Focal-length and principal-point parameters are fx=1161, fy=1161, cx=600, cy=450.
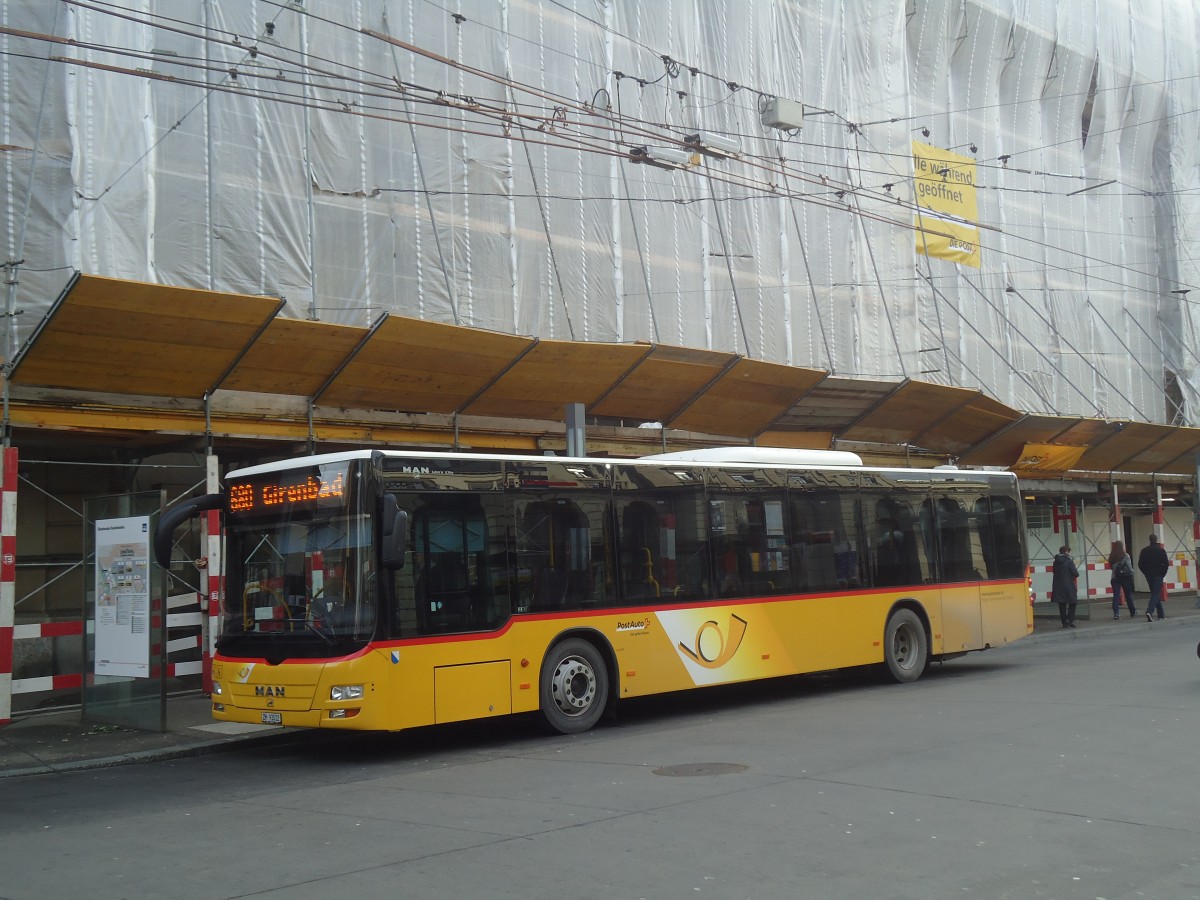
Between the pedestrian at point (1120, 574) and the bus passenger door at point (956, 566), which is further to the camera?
the pedestrian at point (1120, 574)

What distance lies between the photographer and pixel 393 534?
998cm

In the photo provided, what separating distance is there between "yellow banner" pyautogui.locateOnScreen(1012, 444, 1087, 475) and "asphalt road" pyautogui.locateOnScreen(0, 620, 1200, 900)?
46.7 feet

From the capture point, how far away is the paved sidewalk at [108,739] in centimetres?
1084

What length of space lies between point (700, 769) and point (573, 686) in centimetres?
282

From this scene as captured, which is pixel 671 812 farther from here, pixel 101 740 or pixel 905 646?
pixel 905 646

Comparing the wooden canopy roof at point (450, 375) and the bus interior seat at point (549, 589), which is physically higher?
the wooden canopy roof at point (450, 375)

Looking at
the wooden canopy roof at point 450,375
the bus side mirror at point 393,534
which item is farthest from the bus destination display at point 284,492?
the wooden canopy roof at point 450,375

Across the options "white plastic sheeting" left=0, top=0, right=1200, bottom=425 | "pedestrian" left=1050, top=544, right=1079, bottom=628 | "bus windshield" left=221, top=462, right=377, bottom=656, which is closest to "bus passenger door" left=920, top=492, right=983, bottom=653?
"white plastic sheeting" left=0, top=0, right=1200, bottom=425

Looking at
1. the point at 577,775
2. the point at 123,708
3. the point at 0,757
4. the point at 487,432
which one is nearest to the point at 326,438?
the point at 487,432

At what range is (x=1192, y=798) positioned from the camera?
7.71m

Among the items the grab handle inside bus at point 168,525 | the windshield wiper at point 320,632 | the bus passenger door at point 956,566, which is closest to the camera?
the windshield wiper at point 320,632

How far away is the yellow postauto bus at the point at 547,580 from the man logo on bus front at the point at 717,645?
1.1 inches

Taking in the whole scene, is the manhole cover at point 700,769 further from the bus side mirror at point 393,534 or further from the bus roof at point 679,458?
the bus roof at point 679,458

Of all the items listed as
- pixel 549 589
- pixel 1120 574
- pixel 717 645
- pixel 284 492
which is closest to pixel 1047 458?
pixel 1120 574
